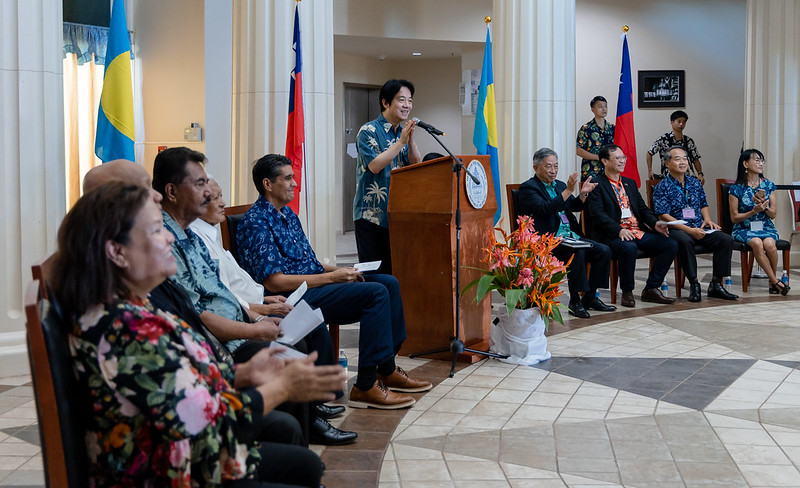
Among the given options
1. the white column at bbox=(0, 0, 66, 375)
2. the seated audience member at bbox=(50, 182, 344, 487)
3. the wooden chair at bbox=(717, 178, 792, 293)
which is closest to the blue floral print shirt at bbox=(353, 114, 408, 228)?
the white column at bbox=(0, 0, 66, 375)

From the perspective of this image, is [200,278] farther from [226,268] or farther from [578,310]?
[578,310]

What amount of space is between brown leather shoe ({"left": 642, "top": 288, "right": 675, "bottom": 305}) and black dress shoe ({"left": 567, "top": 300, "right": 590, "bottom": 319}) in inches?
31.6

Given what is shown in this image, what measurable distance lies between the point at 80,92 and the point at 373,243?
4849 millimetres

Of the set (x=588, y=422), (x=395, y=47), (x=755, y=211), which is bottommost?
(x=588, y=422)

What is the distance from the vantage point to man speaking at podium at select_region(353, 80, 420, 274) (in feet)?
15.4

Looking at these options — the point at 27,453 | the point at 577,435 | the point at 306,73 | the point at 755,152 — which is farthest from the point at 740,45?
the point at 27,453

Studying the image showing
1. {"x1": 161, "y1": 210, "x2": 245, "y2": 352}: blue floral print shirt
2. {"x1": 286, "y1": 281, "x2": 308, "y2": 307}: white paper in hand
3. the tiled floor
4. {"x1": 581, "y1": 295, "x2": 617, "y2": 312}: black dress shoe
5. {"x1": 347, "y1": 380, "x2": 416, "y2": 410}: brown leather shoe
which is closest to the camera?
{"x1": 161, "y1": 210, "x2": 245, "y2": 352}: blue floral print shirt

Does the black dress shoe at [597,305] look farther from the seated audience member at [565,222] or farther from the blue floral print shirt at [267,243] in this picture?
the blue floral print shirt at [267,243]

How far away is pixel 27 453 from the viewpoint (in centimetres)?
328

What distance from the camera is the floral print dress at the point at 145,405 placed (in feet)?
5.21

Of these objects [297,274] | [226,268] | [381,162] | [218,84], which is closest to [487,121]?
[381,162]

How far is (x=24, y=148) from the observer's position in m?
4.46

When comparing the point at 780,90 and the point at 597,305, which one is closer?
the point at 597,305

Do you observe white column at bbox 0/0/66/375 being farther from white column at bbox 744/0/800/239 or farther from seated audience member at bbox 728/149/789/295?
white column at bbox 744/0/800/239
